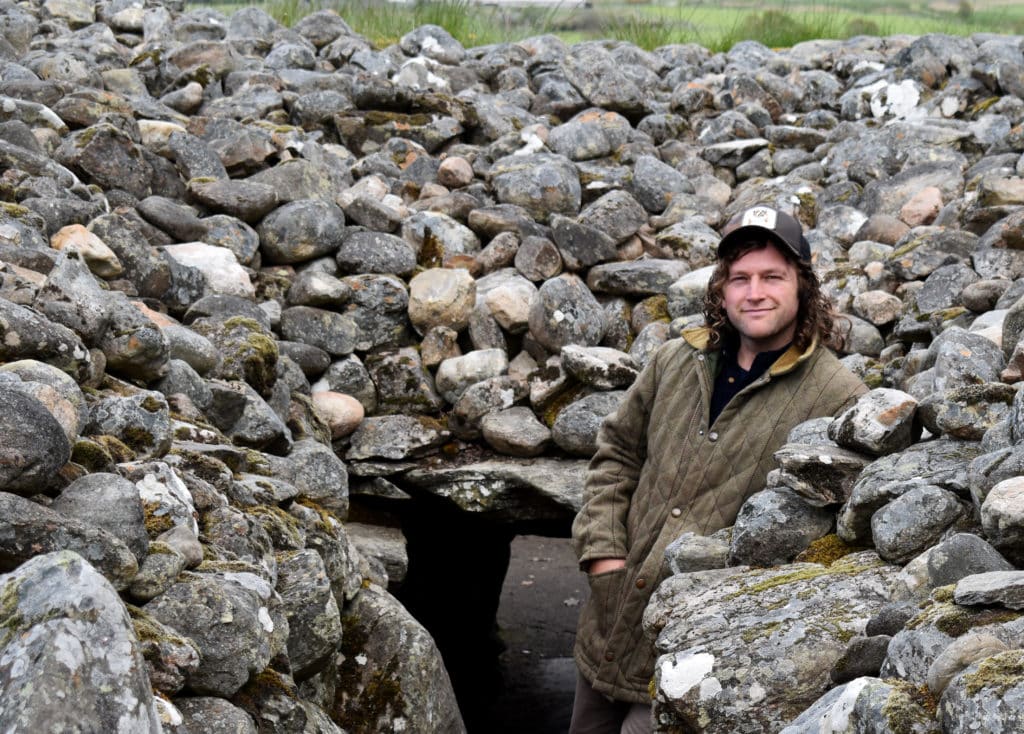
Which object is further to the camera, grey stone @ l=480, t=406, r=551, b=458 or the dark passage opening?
the dark passage opening

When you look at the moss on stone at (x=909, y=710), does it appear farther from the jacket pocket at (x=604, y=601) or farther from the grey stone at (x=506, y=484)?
the grey stone at (x=506, y=484)

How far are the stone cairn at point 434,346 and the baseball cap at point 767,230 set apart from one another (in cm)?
68

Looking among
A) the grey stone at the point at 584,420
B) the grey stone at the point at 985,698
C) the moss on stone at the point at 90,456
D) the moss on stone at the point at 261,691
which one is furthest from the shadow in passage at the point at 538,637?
the grey stone at the point at 985,698

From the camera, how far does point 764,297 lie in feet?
13.7

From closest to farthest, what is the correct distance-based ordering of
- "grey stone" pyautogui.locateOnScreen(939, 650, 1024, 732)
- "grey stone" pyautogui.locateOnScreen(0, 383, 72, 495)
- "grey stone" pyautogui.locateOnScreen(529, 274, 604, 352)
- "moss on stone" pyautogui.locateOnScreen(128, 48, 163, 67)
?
"grey stone" pyautogui.locateOnScreen(939, 650, 1024, 732)
"grey stone" pyautogui.locateOnScreen(0, 383, 72, 495)
"grey stone" pyautogui.locateOnScreen(529, 274, 604, 352)
"moss on stone" pyautogui.locateOnScreen(128, 48, 163, 67)

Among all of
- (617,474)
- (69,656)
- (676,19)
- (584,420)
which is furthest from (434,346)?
(676,19)

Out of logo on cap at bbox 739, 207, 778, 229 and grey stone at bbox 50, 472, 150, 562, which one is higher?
logo on cap at bbox 739, 207, 778, 229

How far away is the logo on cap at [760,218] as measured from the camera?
4.20 meters

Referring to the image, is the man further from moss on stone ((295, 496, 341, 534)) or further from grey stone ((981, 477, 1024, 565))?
moss on stone ((295, 496, 341, 534))

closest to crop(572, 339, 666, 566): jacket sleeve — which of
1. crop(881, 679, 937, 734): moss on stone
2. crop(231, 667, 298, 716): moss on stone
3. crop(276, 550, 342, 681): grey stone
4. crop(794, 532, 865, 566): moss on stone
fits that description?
crop(794, 532, 865, 566): moss on stone

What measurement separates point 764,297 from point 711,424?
51cm

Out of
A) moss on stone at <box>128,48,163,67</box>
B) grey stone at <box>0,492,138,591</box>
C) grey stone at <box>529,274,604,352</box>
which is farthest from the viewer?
moss on stone at <box>128,48,163,67</box>

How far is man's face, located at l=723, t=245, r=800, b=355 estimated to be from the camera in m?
4.19

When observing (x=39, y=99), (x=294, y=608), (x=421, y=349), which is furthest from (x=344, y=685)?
(x=39, y=99)
